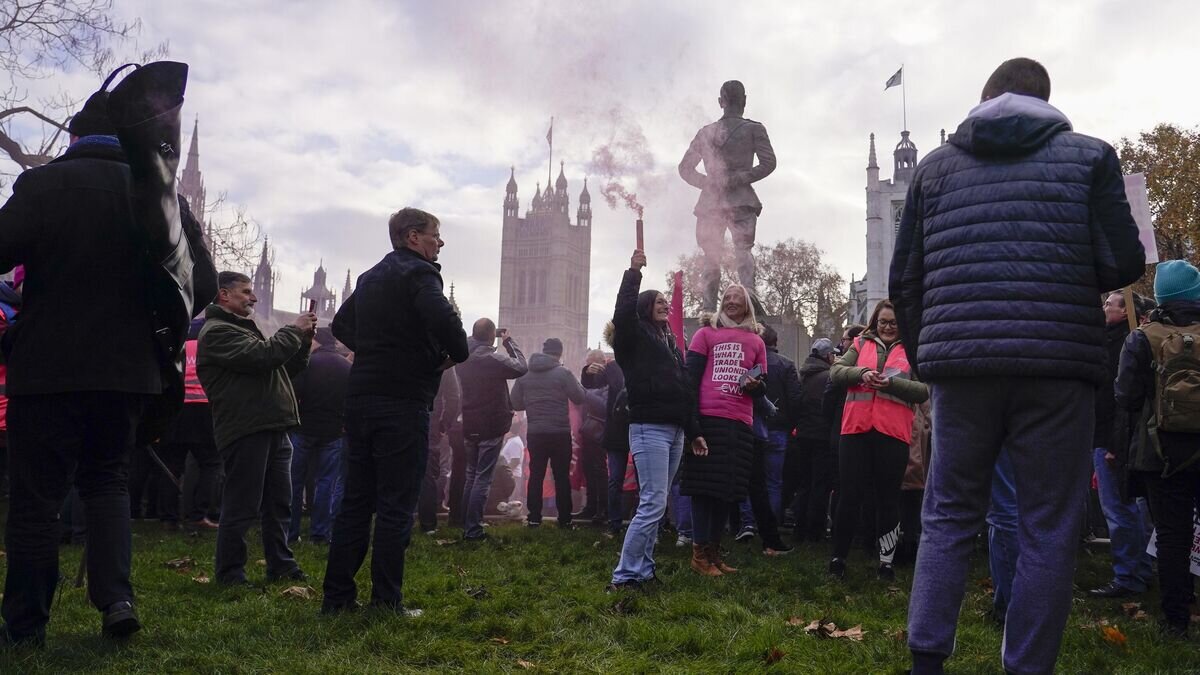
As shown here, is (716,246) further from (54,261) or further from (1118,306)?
(54,261)

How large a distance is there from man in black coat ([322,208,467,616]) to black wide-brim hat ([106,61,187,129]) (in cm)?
160

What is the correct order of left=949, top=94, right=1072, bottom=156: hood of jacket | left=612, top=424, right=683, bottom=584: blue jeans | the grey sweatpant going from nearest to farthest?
the grey sweatpant
left=949, top=94, right=1072, bottom=156: hood of jacket
left=612, top=424, right=683, bottom=584: blue jeans

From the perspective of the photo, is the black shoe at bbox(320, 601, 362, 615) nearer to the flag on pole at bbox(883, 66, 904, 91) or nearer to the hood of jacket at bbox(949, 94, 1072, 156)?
the hood of jacket at bbox(949, 94, 1072, 156)

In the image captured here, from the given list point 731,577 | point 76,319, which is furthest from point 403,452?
point 731,577

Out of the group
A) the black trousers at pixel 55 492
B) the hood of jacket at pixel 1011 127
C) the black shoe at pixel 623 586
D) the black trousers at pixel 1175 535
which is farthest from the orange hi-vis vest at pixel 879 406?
the black trousers at pixel 55 492

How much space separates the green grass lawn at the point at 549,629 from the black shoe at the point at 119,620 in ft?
0.21

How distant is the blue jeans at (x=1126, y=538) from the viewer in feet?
21.3

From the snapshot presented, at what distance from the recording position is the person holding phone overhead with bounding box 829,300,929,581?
646cm

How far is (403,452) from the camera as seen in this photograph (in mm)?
5023

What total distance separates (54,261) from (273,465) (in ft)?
8.70

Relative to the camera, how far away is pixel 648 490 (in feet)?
20.4

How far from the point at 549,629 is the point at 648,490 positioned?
1598 millimetres

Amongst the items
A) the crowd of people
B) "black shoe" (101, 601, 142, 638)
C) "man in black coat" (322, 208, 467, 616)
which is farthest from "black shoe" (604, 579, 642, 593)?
"black shoe" (101, 601, 142, 638)

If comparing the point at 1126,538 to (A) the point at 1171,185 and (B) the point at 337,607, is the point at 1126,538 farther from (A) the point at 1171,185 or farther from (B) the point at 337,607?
(A) the point at 1171,185
